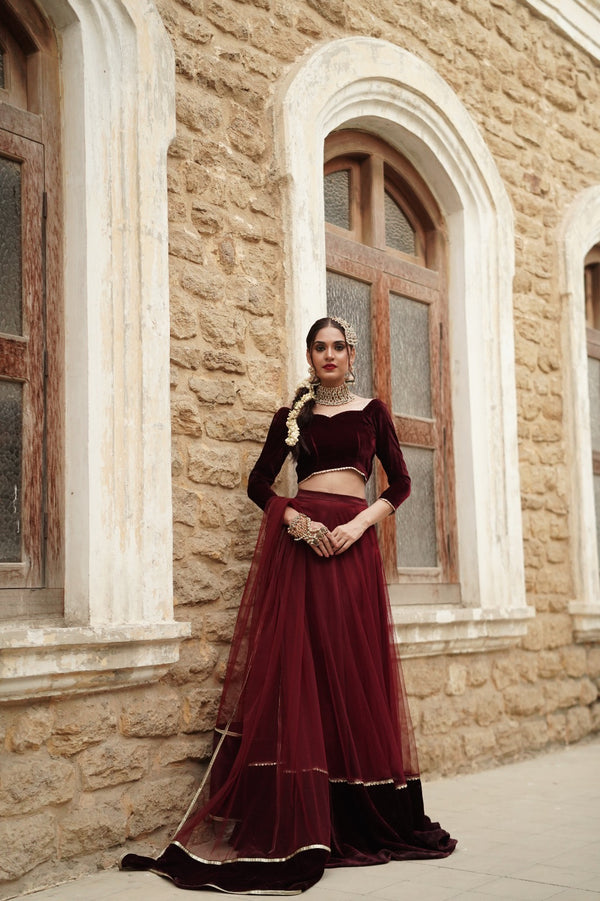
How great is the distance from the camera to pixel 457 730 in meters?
5.65

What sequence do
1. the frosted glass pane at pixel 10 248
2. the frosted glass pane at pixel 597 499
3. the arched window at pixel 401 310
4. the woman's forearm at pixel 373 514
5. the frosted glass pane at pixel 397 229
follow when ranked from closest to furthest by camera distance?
the frosted glass pane at pixel 10 248 < the woman's forearm at pixel 373 514 < the arched window at pixel 401 310 < the frosted glass pane at pixel 397 229 < the frosted glass pane at pixel 597 499

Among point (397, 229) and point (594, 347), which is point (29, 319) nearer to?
point (397, 229)

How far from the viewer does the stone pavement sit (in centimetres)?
334

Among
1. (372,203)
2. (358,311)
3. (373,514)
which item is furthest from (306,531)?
(372,203)

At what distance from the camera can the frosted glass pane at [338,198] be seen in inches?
217

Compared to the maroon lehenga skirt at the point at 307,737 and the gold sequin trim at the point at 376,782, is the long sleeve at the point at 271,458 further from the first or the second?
the gold sequin trim at the point at 376,782

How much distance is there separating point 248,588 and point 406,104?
299cm

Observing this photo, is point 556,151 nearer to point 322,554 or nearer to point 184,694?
point 322,554

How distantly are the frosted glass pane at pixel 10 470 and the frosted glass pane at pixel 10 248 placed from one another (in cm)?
24

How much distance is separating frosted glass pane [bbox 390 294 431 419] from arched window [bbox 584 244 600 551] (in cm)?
206

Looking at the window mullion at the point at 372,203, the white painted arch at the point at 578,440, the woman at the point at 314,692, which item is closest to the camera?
the woman at the point at 314,692

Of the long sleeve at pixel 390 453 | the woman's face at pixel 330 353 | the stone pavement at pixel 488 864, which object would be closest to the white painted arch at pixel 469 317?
the stone pavement at pixel 488 864

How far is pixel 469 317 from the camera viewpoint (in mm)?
6176

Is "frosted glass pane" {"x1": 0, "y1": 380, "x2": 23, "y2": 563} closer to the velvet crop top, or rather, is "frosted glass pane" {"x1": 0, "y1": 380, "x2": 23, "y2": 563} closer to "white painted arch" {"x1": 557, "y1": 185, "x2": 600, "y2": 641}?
the velvet crop top
